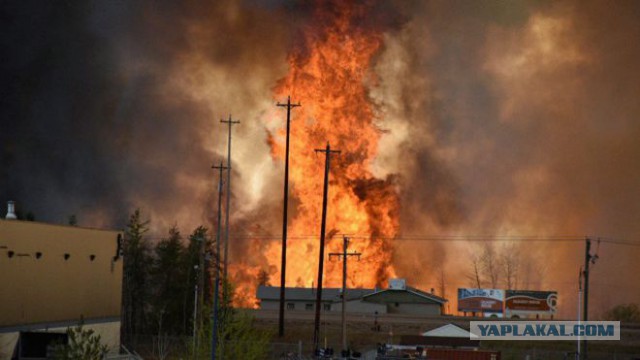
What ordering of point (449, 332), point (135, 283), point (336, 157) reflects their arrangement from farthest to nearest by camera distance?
point (336, 157), point (135, 283), point (449, 332)

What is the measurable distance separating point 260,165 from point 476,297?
36.6 meters

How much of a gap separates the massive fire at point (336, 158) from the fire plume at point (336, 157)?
111mm

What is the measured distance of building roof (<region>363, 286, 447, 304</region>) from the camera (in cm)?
9988

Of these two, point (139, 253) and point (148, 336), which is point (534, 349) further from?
point (139, 253)

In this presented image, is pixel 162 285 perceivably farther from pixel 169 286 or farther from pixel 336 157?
pixel 336 157

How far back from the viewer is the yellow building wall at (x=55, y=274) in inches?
2244

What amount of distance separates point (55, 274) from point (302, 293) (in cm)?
4620

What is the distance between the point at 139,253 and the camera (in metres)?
98.1

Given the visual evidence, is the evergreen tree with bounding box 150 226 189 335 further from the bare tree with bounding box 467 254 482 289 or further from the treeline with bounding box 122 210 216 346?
the bare tree with bounding box 467 254 482 289

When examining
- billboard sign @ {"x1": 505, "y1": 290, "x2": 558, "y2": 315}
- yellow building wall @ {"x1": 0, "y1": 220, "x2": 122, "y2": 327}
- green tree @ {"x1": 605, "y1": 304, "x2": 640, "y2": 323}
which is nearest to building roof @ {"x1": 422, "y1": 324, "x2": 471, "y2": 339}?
yellow building wall @ {"x1": 0, "y1": 220, "x2": 122, "y2": 327}

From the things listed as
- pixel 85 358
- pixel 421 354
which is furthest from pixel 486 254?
pixel 85 358

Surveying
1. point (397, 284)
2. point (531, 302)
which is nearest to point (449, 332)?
point (397, 284)

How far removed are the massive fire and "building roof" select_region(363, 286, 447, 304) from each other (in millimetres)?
7136

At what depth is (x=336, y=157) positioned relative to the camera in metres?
107
